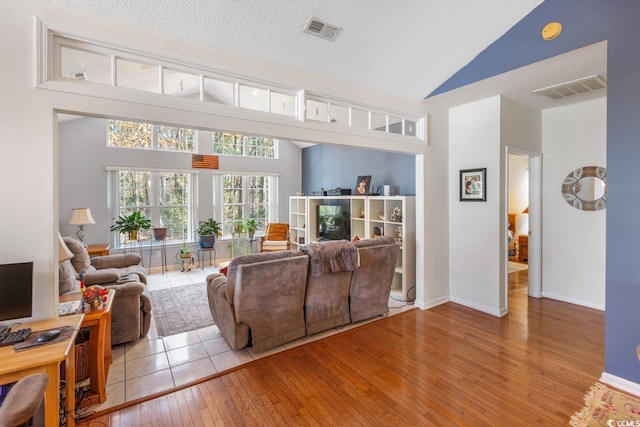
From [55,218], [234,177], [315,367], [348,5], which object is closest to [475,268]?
[315,367]

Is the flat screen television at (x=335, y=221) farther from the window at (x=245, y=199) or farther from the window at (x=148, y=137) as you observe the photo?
the window at (x=148, y=137)

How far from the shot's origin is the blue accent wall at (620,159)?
2350 millimetres

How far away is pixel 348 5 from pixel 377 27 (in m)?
0.39

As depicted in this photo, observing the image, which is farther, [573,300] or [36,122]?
[573,300]

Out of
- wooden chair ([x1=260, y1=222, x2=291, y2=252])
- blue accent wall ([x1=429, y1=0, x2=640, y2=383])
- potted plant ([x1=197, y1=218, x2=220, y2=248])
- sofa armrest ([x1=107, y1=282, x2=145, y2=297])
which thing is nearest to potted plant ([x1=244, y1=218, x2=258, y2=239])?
wooden chair ([x1=260, y1=222, x2=291, y2=252])

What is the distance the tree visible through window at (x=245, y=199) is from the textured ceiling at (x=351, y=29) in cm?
479

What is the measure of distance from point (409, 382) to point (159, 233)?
5325 millimetres

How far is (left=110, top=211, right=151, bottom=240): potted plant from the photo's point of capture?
5.64 metres

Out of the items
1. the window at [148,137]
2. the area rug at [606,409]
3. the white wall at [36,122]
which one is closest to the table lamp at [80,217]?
the window at [148,137]

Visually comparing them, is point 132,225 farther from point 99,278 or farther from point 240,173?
point 240,173

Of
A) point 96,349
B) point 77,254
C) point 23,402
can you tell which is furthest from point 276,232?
point 23,402

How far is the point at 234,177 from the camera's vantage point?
291 inches

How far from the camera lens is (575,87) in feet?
11.4

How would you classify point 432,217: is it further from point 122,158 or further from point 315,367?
point 122,158
